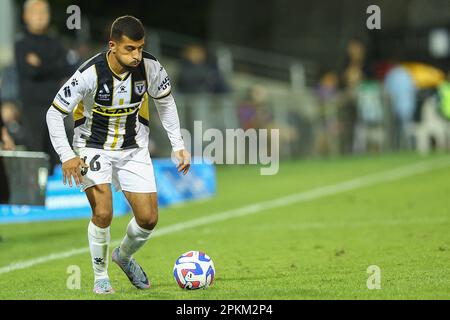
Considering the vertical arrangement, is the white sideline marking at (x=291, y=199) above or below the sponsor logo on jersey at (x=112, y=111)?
below

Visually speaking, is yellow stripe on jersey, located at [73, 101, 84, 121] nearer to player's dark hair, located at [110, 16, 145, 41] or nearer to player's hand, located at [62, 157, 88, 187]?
player's hand, located at [62, 157, 88, 187]

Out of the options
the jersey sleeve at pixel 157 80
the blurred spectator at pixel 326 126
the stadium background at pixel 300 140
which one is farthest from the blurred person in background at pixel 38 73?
the blurred spectator at pixel 326 126

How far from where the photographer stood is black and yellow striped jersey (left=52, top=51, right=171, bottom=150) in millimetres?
8320

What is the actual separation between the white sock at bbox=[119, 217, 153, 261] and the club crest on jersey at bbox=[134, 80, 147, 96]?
0.99m

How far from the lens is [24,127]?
42.8ft

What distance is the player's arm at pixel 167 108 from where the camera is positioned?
8.62 m

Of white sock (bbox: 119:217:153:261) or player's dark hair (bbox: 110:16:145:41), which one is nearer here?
player's dark hair (bbox: 110:16:145:41)

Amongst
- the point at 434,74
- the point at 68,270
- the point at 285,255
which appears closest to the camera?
the point at 68,270

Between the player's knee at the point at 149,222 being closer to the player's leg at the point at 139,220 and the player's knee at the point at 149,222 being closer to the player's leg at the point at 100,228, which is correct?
the player's leg at the point at 139,220

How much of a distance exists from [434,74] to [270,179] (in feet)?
33.5

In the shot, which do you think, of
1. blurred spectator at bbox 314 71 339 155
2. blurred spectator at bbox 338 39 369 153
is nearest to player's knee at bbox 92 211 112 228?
blurred spectator at bbox 314 71 339 155

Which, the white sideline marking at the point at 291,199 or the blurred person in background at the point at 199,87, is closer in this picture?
the white sideline marking at the point at 291,199
